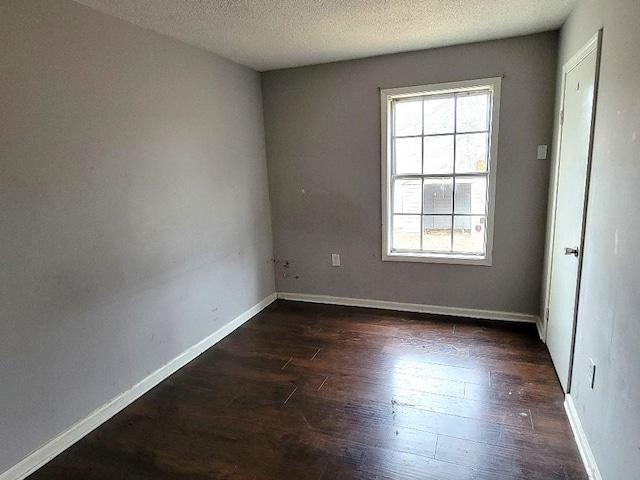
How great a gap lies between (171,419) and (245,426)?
442mm

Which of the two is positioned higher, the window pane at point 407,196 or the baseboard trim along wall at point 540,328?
the window pane at point 407,196

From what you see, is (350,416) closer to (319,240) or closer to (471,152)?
(319,240)

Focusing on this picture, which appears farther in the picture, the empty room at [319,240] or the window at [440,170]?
the window at [440,170]

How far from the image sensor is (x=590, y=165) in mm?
1915

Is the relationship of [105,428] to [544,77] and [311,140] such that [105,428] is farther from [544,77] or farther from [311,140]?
[544,77]

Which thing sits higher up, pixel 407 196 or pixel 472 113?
pixel 472 113

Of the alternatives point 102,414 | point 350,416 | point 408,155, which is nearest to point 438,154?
point 408,155

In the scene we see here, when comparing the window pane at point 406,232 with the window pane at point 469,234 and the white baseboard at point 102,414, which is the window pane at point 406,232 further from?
the white baseboard at point 102,414

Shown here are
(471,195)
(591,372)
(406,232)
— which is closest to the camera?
(591,372)

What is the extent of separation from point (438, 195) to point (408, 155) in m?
0.44

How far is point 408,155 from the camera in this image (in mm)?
3379

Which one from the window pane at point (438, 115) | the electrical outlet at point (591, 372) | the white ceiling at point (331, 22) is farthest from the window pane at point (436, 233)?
the electrical outlet at point (591, 372)

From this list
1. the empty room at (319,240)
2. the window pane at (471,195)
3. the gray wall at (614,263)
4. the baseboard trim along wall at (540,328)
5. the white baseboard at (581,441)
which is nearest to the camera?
the gray wall at (614,263)

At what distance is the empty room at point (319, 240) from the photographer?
1733 millimetres
